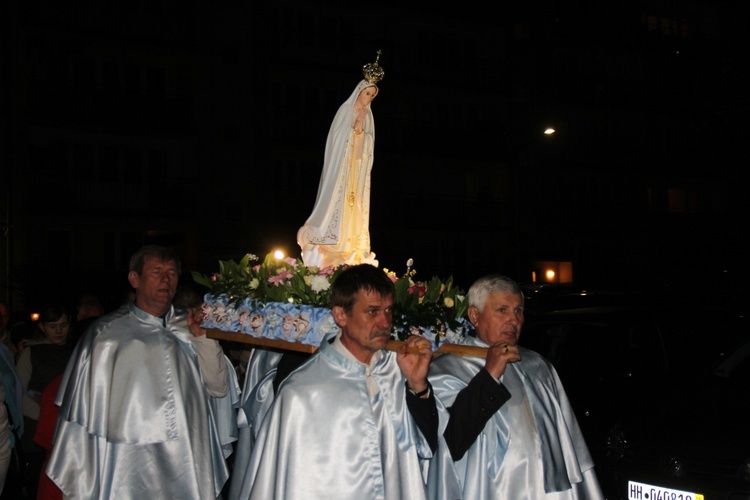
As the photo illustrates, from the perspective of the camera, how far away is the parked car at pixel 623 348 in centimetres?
856

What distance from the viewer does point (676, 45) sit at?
3628 centimetres

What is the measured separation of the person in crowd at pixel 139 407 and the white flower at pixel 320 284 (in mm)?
1009

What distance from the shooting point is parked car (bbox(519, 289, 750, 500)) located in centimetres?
856

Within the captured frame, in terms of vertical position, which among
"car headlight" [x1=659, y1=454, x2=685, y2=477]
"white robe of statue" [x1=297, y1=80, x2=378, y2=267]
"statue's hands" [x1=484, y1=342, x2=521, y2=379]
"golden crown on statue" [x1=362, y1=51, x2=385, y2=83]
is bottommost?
"car headlight" [x1=659, y1=454, x2=685, y2=477]

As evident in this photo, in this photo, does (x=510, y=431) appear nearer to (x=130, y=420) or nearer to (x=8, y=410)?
(x=130, y=420)

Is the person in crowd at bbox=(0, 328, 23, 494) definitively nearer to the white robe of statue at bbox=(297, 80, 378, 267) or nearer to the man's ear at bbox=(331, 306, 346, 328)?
the white robe of statue at bbox=(297, 80, 378, 267)

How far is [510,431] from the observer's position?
4.33m

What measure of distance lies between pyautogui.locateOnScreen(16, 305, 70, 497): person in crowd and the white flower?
3378 mm

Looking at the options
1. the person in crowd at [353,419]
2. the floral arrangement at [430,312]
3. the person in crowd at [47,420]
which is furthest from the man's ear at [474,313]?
the person in crowd at [47,420]

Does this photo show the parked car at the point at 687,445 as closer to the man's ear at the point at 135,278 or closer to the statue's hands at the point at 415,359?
the statue's hands at the point at 415,359

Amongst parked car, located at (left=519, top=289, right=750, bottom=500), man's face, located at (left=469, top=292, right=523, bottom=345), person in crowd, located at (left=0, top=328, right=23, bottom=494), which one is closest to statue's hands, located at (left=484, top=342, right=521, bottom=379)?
man's face, located at (left=469, top=292, right=523, bottom=345)

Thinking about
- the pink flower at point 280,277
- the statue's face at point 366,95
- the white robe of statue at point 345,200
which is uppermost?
the statue's face at point 366,95

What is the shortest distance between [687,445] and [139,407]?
12.9 feet

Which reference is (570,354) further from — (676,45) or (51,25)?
(676,45)
